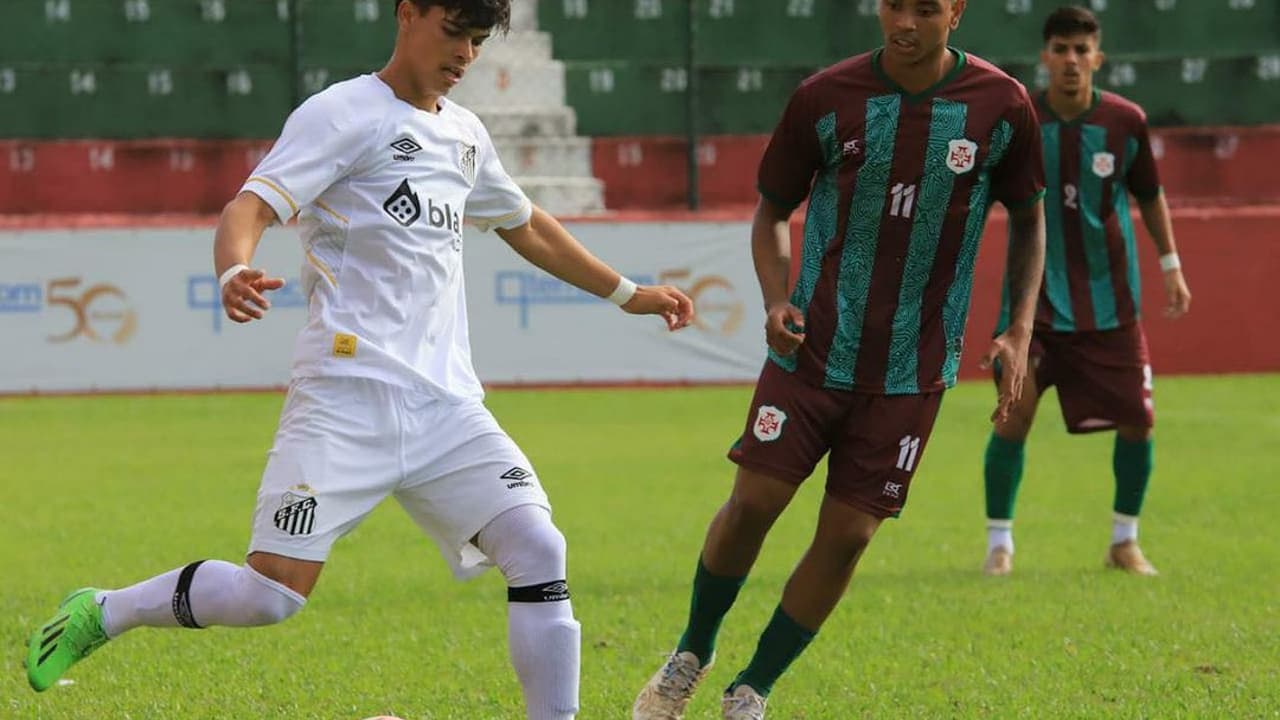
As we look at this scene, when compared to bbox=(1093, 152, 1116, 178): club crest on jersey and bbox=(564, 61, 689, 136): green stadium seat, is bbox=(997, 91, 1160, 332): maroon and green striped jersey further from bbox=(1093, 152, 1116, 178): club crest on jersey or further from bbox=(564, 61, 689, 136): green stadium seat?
bbox=(564, 61, 689, 136): green stadium seat

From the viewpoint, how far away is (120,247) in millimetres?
16531

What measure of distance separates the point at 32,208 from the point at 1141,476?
13.8 metres

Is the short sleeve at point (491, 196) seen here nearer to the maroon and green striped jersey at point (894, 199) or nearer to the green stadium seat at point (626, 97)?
the maroon and green striped jersey at point (894, 199)

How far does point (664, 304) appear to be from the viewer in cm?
531

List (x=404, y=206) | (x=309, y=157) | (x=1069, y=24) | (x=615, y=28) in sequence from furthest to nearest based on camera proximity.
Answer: (x=615, y=28) → (x=1069, y=24) → (x=404, y=206) → (x=309, y=157)


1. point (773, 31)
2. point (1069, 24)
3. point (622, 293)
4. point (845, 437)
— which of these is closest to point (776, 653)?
point (845, 437)

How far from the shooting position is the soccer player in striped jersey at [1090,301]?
8.33 meters

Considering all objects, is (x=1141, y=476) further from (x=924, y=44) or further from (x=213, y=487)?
(x=213, y=487)

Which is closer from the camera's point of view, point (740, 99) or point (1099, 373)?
point (1099, 373)

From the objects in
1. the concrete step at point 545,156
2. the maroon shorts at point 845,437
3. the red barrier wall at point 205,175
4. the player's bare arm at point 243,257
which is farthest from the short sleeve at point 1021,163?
the concrete step at point 545,156

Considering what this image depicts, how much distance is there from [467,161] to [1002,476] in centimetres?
414

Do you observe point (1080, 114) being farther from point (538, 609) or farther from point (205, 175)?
point (205, 175)

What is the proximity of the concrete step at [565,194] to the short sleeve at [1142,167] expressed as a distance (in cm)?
1041

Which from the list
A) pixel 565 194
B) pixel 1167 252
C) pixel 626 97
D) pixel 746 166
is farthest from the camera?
pixel 626 97
